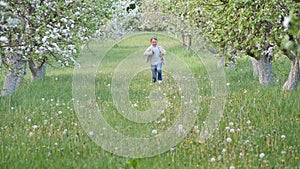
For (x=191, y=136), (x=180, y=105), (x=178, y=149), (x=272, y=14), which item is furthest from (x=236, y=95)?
(x=178, y=149)

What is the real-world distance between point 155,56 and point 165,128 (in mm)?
8251

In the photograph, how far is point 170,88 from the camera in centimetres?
1362

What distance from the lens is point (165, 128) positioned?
882 cm

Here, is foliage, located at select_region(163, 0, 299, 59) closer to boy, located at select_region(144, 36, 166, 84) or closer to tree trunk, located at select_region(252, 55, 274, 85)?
tree trunk, located at select_region(252, 55, 274, 85)

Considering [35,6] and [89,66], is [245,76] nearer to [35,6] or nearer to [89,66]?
[89,66]

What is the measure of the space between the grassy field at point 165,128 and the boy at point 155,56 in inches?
88.8

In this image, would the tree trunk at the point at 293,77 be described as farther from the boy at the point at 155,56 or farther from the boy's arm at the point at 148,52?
the boy's arm at the point at 148,52

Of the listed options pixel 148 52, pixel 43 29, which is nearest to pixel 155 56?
pixel 148 52

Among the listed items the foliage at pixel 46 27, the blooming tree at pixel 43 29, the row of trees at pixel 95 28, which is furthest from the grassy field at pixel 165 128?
the foliage at pixel 46 27

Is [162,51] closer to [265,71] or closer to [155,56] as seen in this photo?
[155,56]

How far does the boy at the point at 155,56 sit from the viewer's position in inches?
634

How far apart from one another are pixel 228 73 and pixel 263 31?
7660 millimetres

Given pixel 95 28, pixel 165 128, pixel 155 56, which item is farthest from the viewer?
pixel 155 56

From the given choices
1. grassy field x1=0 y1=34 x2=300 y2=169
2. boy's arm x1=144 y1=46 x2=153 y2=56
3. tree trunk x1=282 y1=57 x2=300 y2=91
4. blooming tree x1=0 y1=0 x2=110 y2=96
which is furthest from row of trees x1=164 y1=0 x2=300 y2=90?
blooming tree x1=0 y1=0 x2=110 y2=96
